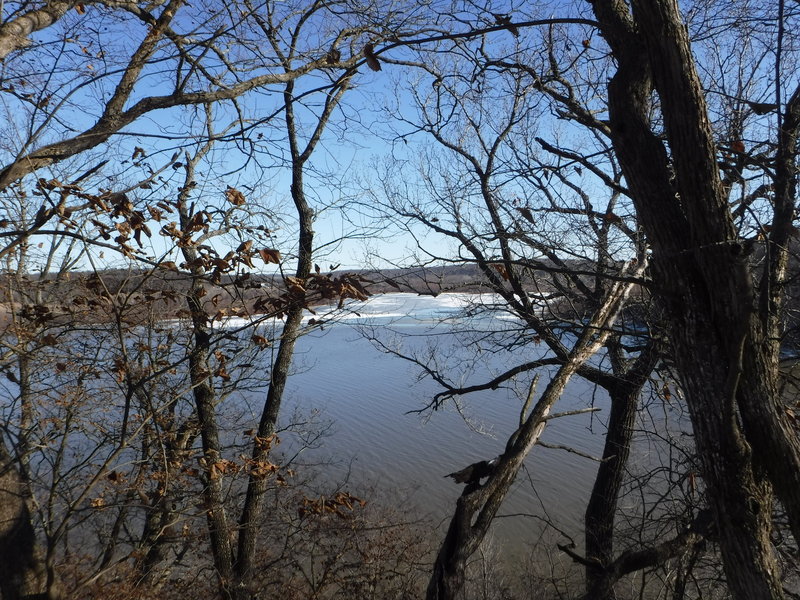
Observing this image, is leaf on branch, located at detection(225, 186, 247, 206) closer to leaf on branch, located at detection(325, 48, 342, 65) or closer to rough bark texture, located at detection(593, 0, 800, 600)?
leaf on branch, located at detection(325, 48, 342, 65)

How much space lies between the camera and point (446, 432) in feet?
43.6

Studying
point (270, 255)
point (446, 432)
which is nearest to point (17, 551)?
point (270, 255)

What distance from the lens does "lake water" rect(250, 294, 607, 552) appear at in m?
10.2

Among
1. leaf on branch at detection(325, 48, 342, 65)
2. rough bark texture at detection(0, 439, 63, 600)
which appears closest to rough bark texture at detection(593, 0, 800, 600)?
leaf on branch at detection(325, 48, 342, 65)

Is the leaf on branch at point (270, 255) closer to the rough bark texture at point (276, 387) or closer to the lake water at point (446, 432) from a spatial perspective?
the rough bark texture at point (276, 387)

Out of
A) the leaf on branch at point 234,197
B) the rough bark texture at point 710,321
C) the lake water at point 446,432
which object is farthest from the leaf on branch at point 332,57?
the lake water at point 446,432

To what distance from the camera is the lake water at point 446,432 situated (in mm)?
10211

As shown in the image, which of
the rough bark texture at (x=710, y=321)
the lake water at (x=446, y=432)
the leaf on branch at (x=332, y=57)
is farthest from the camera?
the lake water at (x=446, y=432)

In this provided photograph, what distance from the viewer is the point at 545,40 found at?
646 cm

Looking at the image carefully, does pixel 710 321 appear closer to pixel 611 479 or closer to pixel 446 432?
pixel 611 479

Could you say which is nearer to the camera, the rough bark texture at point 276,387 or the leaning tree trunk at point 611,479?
the leaning tree trunk at point 611,479

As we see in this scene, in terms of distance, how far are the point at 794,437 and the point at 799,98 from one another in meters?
2.40

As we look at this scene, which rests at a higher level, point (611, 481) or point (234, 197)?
point (234, 197)

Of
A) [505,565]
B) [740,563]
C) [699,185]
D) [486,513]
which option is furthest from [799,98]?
[505,565]
